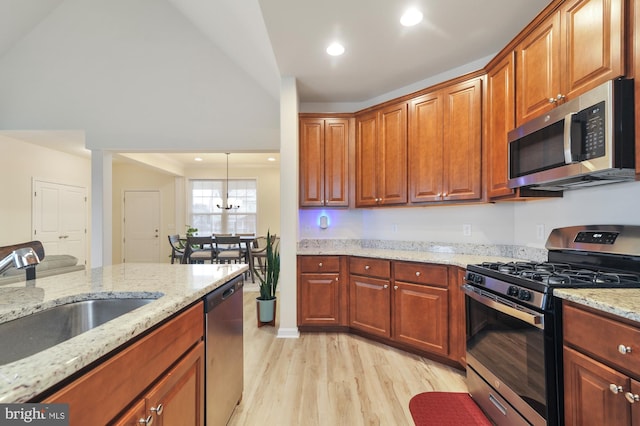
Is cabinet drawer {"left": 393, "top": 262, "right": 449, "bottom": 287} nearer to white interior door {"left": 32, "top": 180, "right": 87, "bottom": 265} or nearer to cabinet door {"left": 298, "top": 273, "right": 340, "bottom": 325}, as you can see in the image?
cabinet door {"left": 298, "top": 273, "right": 340, "bottom": 325}

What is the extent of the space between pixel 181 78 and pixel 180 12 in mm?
900

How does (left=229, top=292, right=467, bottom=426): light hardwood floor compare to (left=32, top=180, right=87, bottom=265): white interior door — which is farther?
(left=32, top=180, right=87, bottom=265): white interior door

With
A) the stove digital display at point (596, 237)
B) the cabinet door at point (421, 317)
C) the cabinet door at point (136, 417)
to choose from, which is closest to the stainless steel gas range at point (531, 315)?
the stove digital display at point (596, 237)

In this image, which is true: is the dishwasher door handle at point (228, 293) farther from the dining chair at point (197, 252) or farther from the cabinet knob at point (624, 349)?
the dining chair at point (197, 252)

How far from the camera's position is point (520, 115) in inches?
82.7

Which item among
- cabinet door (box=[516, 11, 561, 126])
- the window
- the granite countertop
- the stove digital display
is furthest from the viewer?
the window

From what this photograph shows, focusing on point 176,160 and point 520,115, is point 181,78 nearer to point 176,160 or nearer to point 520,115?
point 176,160

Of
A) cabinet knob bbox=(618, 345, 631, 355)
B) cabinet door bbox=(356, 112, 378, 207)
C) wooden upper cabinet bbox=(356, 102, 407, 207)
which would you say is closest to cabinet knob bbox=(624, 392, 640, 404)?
cabinet knob bbox=(618, 345, 631, 355)

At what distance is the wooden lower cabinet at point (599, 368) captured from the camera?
3.31ft

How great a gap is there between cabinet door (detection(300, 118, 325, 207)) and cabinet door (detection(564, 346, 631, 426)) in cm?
254

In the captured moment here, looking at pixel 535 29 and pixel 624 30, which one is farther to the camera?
pixel 535 29

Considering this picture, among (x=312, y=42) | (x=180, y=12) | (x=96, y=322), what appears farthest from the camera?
(x=180, y=12)

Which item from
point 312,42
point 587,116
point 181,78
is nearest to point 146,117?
point 181,78

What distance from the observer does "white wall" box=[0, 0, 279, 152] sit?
4445mm
